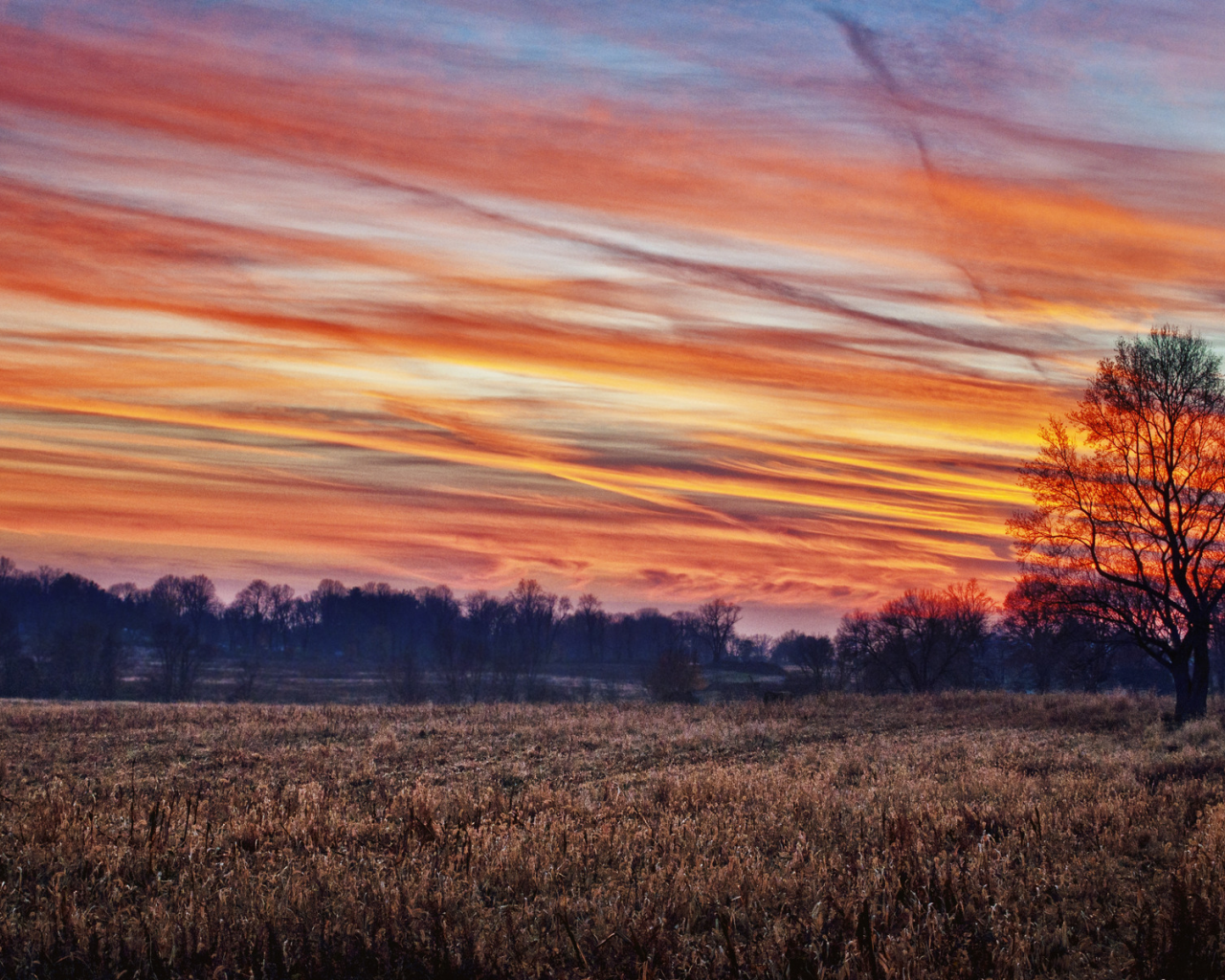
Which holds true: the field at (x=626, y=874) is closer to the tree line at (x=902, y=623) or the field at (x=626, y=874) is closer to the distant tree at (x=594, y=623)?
the tree line at (x=902, y=623)

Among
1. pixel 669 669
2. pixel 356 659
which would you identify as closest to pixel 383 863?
pixel 669 669

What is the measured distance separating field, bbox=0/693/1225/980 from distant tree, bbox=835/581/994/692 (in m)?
52.6

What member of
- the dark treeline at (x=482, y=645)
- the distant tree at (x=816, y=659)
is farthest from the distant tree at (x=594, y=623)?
the distant tree at (x=816, y=659)

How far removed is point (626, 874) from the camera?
7.75 metres

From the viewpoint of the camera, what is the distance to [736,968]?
19.5 feet

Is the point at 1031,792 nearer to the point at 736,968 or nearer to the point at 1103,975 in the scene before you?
the point at 1103,975

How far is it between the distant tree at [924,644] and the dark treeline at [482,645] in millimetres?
173

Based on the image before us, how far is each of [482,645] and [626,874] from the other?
10417 centimetres

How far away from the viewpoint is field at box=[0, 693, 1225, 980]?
609cm

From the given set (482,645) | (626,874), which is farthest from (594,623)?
(626,874)

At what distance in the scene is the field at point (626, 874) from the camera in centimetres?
609

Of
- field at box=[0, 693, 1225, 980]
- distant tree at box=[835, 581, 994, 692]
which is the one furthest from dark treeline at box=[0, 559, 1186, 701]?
field at box=[0, 693, 1225, 980]

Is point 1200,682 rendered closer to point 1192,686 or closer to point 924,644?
point 1192,686

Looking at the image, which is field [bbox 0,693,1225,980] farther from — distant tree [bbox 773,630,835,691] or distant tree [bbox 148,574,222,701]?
distant tree [bbox 148,574,222,701]
